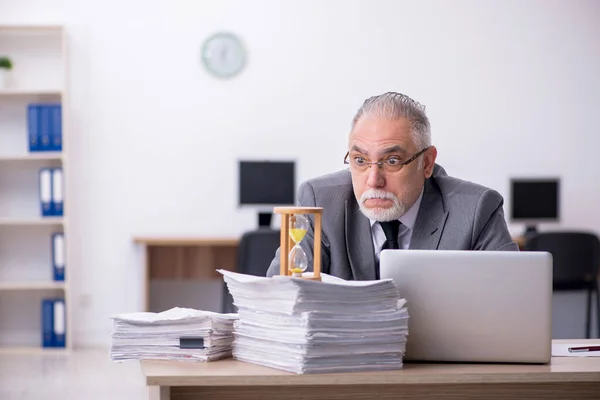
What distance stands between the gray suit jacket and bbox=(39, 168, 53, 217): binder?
151 inches

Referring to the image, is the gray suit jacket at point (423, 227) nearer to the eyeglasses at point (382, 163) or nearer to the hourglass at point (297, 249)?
the eyeglasses at point (382, 163)

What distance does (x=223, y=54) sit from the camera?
241 inches

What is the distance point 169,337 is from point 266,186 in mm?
4257

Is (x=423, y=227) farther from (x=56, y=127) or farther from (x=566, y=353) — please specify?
(x=56, y=127)

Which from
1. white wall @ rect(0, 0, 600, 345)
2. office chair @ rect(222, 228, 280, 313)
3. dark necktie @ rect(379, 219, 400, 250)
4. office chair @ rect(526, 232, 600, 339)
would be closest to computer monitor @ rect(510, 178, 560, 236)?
white wall @ rect(0, 0, 600, 345)

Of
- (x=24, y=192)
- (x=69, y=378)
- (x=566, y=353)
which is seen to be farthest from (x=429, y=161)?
(x=24, y=192)

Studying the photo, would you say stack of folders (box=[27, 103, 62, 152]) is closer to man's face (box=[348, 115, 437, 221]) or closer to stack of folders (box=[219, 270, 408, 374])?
man's face (box=[348, 115, 437, 221])

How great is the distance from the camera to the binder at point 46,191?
582 centimetres

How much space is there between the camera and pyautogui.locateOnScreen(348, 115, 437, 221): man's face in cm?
216

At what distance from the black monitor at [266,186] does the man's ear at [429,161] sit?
11.6 feet

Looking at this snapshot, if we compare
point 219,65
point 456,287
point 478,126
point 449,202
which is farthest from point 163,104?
point 456,287

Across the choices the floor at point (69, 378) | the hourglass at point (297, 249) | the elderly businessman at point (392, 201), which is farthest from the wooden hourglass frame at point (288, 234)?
the floor at point (69, 378)

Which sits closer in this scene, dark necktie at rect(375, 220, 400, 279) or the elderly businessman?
the elderly businessman

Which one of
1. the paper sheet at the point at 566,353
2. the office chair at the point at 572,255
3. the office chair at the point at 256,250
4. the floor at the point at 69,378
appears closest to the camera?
the paper sheet at the point at 566,353
